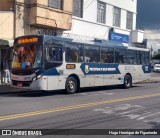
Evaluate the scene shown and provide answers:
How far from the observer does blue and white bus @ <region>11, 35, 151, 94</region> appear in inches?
687

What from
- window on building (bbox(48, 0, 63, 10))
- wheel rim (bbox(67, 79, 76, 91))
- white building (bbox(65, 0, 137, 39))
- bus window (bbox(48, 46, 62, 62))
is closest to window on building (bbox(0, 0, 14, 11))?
window on building (bbox(48, 0, 63, 10))

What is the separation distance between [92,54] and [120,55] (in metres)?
3.06

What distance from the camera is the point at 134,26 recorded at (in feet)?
128

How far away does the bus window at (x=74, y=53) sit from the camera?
62.1 feet

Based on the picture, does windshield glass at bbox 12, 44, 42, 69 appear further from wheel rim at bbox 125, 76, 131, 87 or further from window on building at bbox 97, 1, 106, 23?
window on building at bbox 97, 1, 106, 23

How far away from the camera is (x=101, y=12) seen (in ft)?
108

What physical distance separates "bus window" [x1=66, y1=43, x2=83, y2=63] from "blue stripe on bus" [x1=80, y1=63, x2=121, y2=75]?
0.51 meters

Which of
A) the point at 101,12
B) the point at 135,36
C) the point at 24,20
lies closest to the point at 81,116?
the point at 24,20

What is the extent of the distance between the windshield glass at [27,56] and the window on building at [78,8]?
11656mm

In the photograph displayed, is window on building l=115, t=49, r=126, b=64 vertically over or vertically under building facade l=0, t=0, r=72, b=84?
under

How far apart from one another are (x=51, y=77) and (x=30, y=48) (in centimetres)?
168

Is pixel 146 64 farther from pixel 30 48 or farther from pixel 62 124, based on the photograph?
pixel 62 124

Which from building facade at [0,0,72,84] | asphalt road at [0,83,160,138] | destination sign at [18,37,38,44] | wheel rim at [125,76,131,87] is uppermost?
building facade at [0,0,72,84]

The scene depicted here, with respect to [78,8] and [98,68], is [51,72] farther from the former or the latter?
[78,8]
